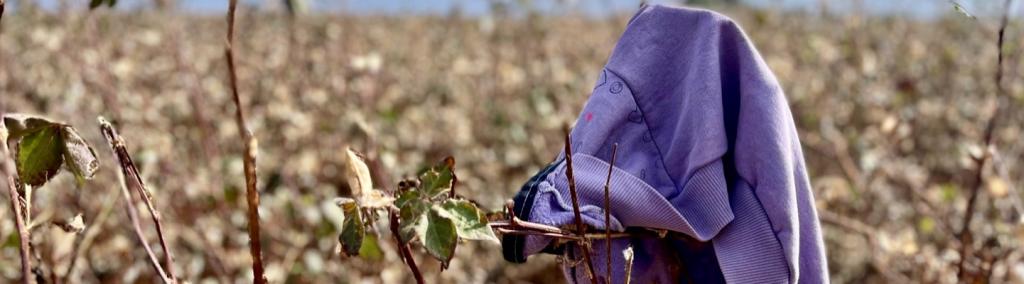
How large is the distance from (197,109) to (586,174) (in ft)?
6.80

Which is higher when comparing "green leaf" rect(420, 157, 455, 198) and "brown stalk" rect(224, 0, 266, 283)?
"brown stalk" rect(224, 0, 266, 283)

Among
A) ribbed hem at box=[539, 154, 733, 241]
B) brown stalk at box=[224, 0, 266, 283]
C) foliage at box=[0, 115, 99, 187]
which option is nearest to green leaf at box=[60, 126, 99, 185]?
foliage at box=[0, 115, 99, 187]

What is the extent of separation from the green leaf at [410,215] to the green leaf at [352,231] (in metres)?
0.03

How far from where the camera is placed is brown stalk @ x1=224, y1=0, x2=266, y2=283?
629 mm

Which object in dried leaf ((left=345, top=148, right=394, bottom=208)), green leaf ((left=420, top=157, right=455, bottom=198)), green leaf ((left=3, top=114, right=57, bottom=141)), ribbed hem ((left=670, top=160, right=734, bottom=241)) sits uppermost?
green leaf ((left=3, top=114, right=57, bottom=141))

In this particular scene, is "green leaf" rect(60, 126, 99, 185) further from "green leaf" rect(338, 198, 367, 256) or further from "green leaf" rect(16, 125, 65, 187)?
"green leaf" rect(338, 198, 367, 256)

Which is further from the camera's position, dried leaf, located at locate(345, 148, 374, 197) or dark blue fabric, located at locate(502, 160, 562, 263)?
dark blue fabric, located at locate(502, 160, 562, 263)

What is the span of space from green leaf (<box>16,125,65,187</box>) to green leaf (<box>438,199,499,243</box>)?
314mm

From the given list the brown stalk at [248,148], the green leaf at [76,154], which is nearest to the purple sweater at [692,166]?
the brown stalk at [248,148]

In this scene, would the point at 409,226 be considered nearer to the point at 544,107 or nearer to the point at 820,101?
the point at 544,107

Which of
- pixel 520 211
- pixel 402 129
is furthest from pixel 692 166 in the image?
pixel 402 129

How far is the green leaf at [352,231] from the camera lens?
755mm

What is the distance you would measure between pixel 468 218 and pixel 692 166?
8.4 inches

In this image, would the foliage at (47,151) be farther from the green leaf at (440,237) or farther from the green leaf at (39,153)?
the green leaf at (440,237)
